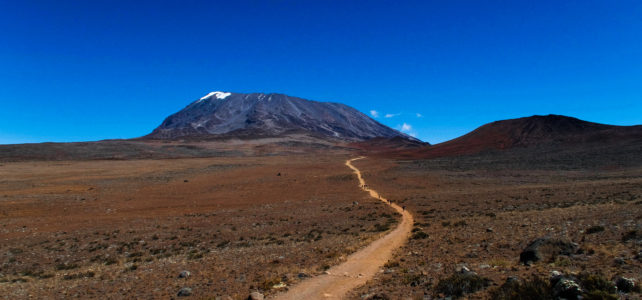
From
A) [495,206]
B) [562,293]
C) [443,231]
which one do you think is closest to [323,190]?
[495,206]

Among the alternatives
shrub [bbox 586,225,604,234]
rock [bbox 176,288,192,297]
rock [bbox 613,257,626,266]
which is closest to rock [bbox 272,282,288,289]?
rock [bbox 176,288,192,297]

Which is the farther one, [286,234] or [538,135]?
[538,135]

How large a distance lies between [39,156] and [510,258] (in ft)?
382

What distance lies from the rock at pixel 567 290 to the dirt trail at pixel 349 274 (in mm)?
4533

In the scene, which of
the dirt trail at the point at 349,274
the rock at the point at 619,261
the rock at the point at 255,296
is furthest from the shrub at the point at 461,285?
the rock at the point at 255,296

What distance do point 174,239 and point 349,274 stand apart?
11.2m

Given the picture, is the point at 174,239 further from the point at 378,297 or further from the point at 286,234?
the point at 378,297

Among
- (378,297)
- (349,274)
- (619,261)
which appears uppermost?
(619,261)

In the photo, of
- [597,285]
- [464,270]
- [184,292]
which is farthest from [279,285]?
[597,285]

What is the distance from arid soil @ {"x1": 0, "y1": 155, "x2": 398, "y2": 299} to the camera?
10.4 m

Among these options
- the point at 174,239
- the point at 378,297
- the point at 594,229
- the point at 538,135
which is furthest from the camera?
the point at 538,135

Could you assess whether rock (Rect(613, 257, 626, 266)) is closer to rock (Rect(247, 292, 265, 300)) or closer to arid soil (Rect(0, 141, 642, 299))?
arid soil (Rect(0, 141, 642, 299))

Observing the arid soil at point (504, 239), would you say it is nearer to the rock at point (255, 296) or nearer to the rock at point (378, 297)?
the rock at point (378, 297)

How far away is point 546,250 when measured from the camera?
8906mm
